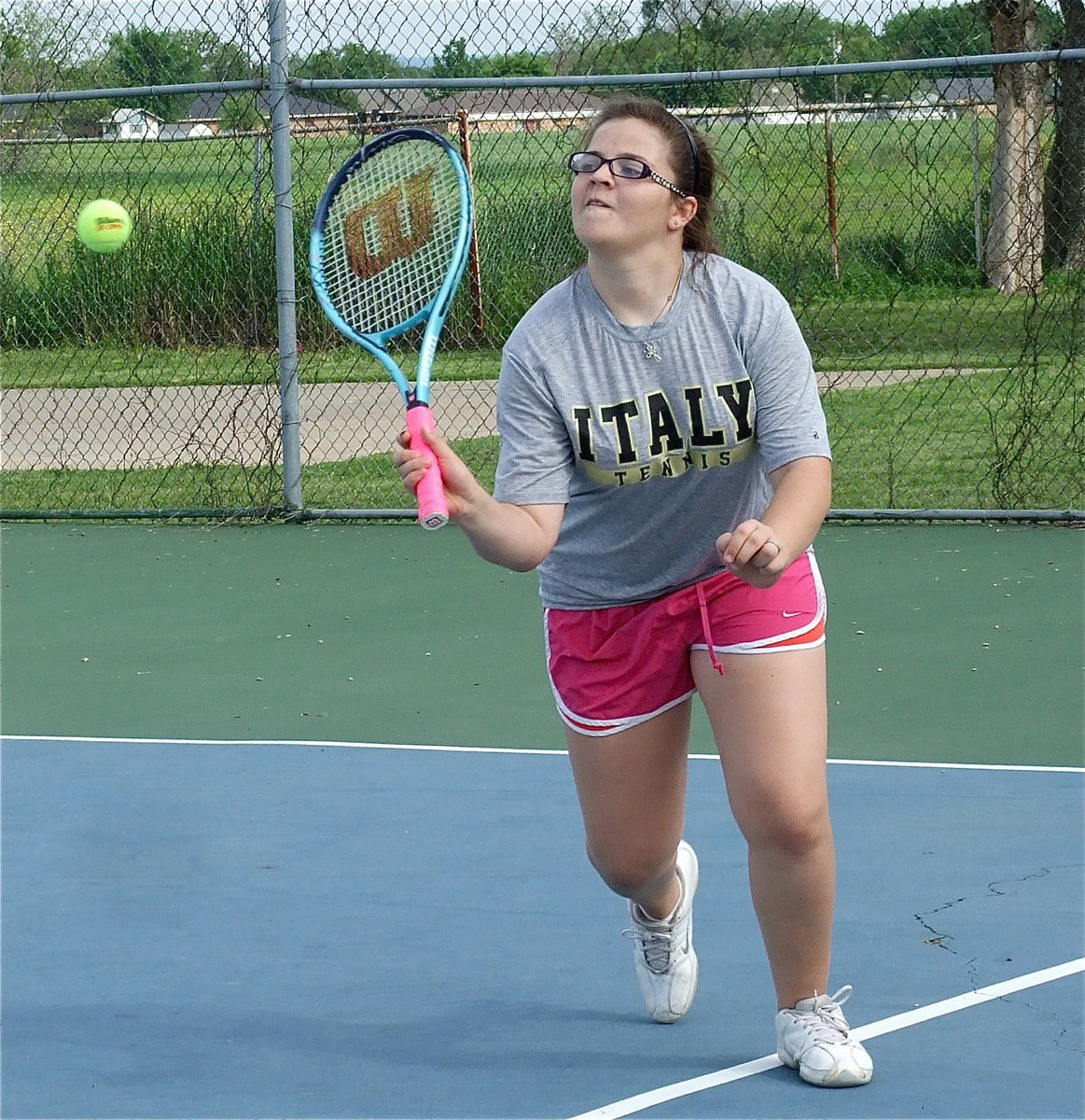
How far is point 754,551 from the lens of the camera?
2.82 metres

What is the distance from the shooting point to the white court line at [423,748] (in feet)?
16.1

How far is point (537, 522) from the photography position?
314cm

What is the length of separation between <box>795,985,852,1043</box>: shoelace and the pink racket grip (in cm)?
107

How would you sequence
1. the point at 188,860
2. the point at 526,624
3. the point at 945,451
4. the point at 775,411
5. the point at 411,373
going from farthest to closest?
the point at 945,451
the point at 411,373
the point at 526,624
the point at 188,860
the point at 775,411

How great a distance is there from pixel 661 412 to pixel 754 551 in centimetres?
41

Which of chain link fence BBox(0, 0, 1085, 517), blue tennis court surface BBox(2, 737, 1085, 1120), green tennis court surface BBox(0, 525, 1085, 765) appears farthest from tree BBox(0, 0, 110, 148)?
blue tennis court surface BBox(2, 737, 1085, 1120)

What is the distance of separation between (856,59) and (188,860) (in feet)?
18.9

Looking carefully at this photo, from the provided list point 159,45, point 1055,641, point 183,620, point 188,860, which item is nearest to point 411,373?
point 159,45

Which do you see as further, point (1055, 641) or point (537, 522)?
point (1055, 641)

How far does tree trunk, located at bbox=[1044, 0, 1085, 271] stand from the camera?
8094 millimetres

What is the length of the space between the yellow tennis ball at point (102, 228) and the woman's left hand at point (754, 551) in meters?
4.60

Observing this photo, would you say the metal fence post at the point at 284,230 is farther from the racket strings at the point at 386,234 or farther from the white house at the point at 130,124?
the racket strings at the point at 386,234

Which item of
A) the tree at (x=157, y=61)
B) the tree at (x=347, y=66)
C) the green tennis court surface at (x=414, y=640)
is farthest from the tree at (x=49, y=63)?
the green tennis court surface at (x=414, y=640)

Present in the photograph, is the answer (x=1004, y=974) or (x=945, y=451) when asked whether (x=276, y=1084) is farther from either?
(x=945, y=451)
